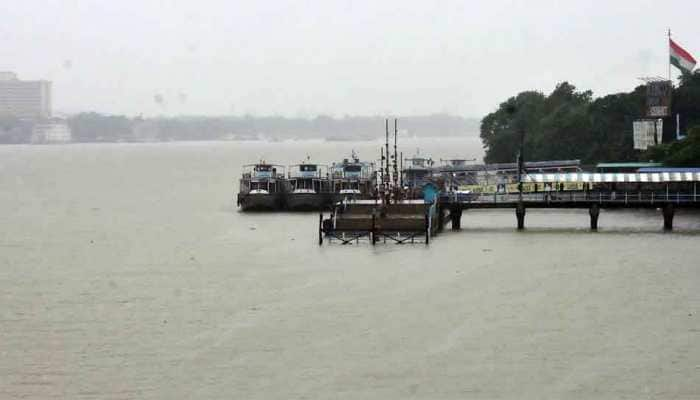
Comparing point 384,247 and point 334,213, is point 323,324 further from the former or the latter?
point 334,213

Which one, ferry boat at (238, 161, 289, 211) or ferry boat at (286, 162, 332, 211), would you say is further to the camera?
ferry boat at (238, 161, 289, 211)

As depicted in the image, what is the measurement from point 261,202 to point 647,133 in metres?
35.3

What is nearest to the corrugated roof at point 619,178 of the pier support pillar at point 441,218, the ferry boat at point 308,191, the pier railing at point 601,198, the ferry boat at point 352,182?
the pier railing at point 601,198

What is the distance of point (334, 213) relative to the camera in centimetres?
7206

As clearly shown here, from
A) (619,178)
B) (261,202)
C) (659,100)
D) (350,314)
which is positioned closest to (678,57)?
(659,100)

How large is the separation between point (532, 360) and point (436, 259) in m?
22.6

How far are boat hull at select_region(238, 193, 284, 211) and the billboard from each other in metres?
33.2

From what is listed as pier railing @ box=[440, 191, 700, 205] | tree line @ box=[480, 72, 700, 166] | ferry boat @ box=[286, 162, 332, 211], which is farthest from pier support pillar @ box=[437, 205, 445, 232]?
tree line @ box=[480, 72, 700, 166]

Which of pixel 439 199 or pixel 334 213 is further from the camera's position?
pixel 439 199

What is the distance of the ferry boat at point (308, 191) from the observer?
9481cm

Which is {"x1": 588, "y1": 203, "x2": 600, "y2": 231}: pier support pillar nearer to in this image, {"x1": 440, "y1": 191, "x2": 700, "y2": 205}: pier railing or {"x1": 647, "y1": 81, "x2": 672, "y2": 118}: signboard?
{"x1": 440, "y1": 191, "x2": 700, "y2": 205}: pier railing

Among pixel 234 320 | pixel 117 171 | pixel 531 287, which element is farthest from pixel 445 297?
pixel 117 171

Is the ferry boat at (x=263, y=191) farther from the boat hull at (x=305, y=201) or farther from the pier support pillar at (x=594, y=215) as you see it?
the pier support pillar at (x=594, y=215)

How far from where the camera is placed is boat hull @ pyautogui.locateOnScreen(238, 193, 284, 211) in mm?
95188
